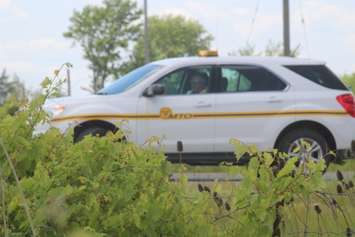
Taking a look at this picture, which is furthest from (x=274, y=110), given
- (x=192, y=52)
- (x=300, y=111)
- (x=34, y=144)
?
(x=192, y=52)

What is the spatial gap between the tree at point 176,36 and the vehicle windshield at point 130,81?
7348 centimetres

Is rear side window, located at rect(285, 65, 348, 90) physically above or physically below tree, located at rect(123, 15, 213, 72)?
below

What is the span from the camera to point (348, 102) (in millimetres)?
12516

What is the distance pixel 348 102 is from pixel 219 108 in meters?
1.76

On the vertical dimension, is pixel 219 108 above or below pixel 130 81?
below

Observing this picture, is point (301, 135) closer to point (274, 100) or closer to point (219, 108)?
point (274, 100)

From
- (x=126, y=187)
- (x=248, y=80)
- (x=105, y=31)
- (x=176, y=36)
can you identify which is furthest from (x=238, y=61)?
(x=176, y=36)

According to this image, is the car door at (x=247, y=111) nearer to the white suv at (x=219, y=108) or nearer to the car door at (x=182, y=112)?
the white suv at (x=219, y=108)

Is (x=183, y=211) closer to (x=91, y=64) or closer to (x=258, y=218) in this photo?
(x=258, y=218)

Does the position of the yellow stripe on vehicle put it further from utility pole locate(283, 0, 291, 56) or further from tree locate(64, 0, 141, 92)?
tree locate(64, 0, 141, 92)

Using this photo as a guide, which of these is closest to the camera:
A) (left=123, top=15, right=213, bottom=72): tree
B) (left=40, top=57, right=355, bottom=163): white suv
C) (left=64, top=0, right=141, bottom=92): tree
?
(left=40, top=57, right=355, bottom=163): white suv

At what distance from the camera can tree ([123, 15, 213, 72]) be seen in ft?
293

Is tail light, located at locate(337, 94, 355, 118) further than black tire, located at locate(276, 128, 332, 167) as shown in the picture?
Yes

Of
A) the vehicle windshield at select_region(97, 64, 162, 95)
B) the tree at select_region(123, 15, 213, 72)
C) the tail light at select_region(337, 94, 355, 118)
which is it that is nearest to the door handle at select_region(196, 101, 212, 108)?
the vehicle windshield at select_region(97, 64, 162, 95)
